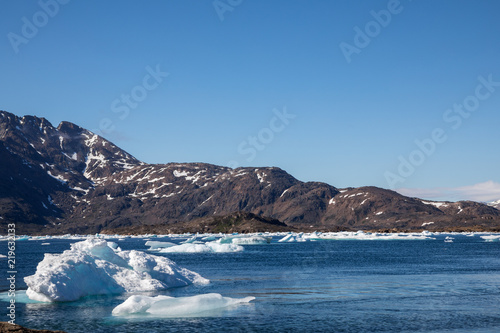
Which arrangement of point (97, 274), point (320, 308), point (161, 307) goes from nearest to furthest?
point (161, 307) < point (320, 308) < point (97, 274)

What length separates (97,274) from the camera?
38.9 metres

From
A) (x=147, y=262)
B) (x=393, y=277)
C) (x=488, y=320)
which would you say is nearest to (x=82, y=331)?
(x=147, y=262)

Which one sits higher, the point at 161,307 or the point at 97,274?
the point at 97,274

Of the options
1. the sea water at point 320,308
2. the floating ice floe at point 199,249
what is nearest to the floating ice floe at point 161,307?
the sea water at point 320,308

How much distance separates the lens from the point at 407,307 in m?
33.5

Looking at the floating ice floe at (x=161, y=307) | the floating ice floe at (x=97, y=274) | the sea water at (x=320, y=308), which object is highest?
the floating ice floe at (x=97, y=274)

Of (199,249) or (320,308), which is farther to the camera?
(199,249)

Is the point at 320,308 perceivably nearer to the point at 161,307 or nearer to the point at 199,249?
the point at 161,307

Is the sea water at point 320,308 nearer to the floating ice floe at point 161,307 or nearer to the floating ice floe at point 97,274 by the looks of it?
the floating ice floe at point 161,307

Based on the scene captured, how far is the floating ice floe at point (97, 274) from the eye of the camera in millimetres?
35625

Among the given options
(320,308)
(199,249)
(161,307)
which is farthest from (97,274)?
(199,249)

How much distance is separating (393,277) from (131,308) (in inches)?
1196

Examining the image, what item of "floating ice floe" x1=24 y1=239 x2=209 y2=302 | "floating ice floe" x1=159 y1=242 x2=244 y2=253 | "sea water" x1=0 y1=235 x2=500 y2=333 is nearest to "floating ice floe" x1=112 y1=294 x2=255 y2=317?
"sea water" x1=0 y1=235 x2=500 y2=333

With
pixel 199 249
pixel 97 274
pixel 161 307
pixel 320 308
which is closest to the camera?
pixel 161 307
